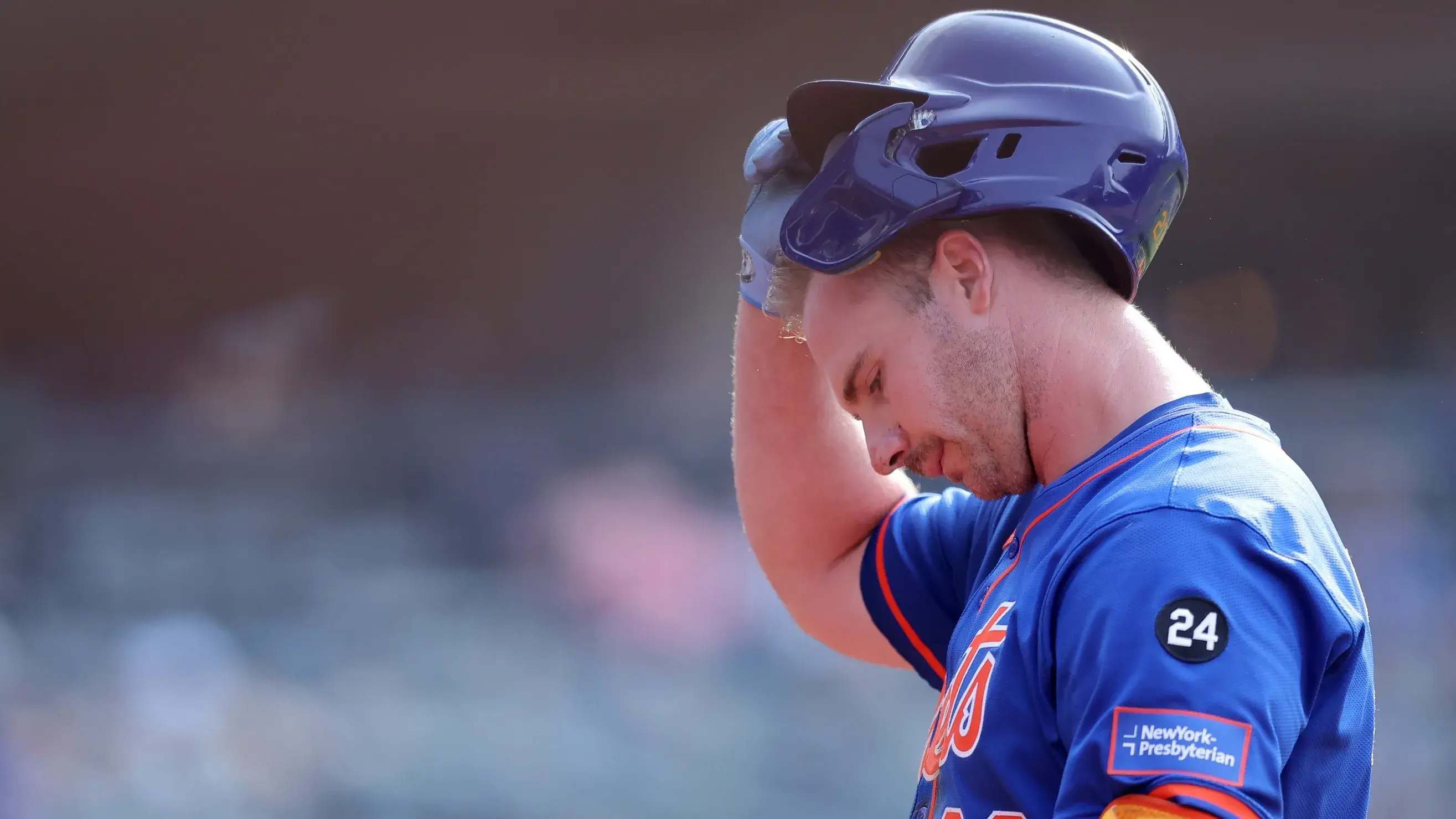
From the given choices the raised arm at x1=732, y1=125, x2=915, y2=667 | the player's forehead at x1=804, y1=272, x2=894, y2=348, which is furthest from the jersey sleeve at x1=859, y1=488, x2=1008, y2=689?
the player's forehead at x1=804, y1=272, x2=894, y2=348

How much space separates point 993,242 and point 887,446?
0.22 meters

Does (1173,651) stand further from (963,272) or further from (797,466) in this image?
(797,466)

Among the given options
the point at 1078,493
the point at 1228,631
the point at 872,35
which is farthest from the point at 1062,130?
the point at 872,35

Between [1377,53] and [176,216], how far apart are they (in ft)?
12.2

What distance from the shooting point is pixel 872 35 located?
364cm

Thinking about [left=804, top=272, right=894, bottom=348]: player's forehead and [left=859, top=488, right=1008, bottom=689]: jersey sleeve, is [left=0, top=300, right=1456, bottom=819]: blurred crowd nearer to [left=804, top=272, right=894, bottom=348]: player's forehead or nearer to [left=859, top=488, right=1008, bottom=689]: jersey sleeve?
[left=859, top=488, right=1008, bottom=689]: jersey sleeve

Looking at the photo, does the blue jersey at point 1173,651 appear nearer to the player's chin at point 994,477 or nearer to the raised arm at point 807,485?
the player's chin at point 994,477

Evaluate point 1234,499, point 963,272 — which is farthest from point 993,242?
point 1234,499

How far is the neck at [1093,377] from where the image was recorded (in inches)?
42.4

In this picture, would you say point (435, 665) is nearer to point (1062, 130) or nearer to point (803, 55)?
point (803, 55)

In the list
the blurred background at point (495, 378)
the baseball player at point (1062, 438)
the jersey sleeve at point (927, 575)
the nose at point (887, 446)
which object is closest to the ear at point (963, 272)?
the baseball player at point (1062, 438)

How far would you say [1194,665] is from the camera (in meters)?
0.80

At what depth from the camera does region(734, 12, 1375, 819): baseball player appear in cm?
81

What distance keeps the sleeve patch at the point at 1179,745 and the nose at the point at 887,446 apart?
0.41m
